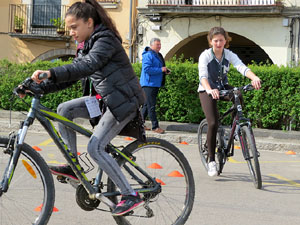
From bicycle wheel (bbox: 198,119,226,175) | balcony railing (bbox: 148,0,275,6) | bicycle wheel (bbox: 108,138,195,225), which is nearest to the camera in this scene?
bicycle wheel (bbox: 108,138,195,225)

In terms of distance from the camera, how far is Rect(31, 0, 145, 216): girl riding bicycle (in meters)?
4.06

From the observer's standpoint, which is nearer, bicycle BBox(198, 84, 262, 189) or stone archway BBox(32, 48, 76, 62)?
bicycle BBox(198, 84, 262, 189)

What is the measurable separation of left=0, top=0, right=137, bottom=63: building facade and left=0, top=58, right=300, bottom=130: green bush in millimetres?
9599

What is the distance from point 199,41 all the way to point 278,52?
525 cm

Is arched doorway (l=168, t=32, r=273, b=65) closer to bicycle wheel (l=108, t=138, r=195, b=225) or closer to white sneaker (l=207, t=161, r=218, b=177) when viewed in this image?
white sneaker (l=207, t=161, r=218, b=177)

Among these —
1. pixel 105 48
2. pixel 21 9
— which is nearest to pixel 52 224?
pixel 105 48

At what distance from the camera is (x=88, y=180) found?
4168mm

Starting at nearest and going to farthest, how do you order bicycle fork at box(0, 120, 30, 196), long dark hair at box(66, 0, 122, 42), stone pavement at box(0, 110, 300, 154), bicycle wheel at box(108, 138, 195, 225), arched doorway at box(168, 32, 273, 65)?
1. bicycle fork at box(0, 120, 30, 196)
2. long dark hair at box(66, 0, 122, 42)
3. bicycle wheel at box(108, 138, 195, 225)
4. stone pavement at box(0, 110, 300, 154)
5. arched doorway at box(168, 32, 273, 65)

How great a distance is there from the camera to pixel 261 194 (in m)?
6.27

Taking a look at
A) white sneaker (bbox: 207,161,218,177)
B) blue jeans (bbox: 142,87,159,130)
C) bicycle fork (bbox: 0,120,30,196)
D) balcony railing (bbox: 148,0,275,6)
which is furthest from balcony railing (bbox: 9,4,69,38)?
bicycle fork (bbox: 0,120,30,196)

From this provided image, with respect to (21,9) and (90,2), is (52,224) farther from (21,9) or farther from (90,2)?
(21,9)

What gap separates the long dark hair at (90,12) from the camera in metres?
4.13

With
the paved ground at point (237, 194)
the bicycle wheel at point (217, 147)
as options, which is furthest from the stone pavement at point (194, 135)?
the bicycle wheel at point (217, 147)

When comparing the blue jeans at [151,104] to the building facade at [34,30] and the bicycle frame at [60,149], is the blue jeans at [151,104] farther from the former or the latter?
the building facade at [34,30]
